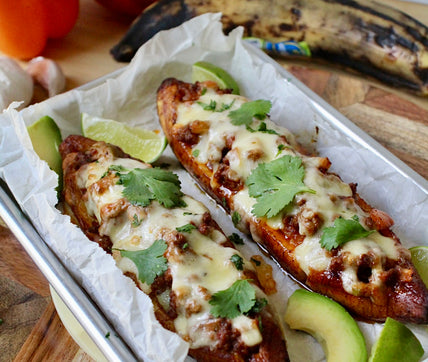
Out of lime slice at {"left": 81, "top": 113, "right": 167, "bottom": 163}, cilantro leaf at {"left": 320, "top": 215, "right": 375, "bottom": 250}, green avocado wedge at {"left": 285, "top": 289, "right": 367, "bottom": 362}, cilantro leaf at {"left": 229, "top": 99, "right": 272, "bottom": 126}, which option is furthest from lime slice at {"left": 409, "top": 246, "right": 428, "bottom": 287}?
lime slice at {"left": 81, "top": 113, "right": 167, "bottom": 163}

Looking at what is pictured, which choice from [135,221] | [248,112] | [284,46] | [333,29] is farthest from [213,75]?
[135,221]

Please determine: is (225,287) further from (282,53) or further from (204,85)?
(282,53)

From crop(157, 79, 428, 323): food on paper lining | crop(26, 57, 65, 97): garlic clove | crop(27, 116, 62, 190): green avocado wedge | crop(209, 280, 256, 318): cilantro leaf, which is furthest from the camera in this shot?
crop(26, 57, 65, 97): garlic clove

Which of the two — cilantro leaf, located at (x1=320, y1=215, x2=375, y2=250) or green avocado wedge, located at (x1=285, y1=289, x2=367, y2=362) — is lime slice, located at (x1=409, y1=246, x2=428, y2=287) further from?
green avocado wedge, located at (x1=285, y1=289, x2=367, y2=362)

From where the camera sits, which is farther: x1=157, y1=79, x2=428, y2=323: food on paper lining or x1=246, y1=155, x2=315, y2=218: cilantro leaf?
x1=246, y1=155, x2=315, y2=218: cilantro leaf

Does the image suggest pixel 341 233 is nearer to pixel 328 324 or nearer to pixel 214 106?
pixel 328 324

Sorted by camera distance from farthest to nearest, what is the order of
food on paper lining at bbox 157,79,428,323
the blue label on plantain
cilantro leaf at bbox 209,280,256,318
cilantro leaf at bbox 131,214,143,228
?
the blue label on plantain → cilantro leaf at bbox 131,214,143,228 → food on paper lining at bbox 157,79,428,323 → cilantro leaf at bbox 209,280,256,318

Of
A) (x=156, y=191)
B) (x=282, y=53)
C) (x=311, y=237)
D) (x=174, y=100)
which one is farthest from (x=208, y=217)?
(x=282, y=53)
